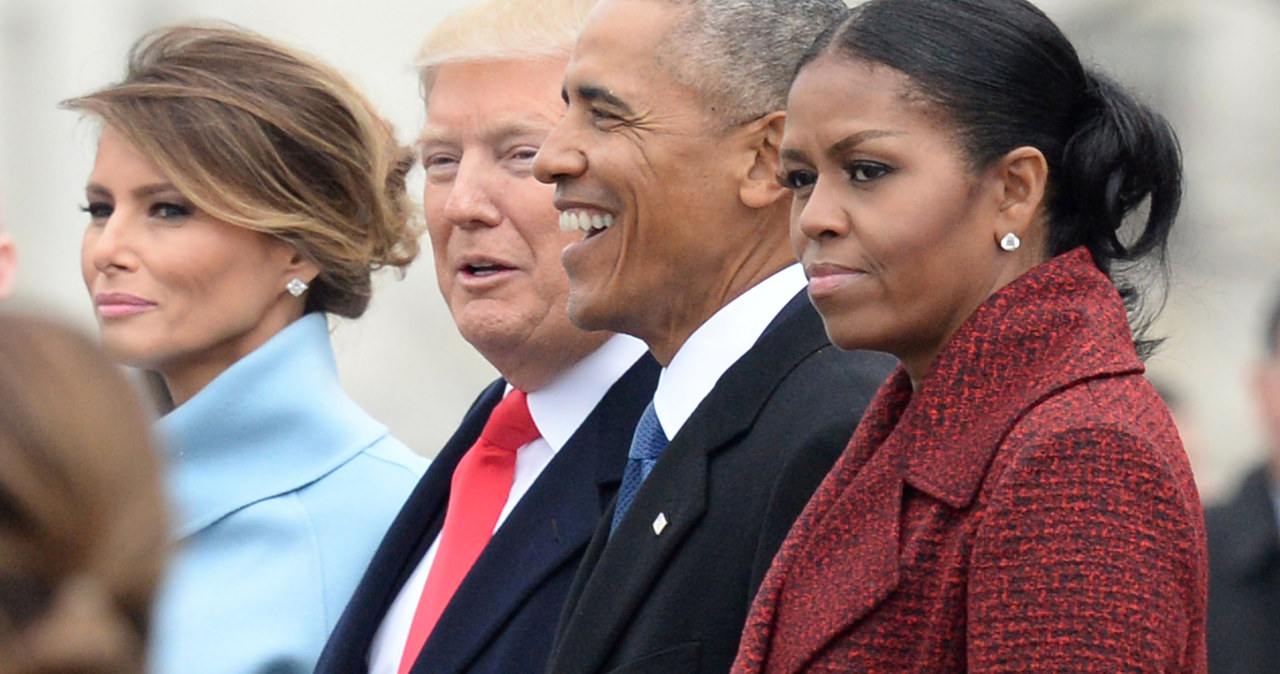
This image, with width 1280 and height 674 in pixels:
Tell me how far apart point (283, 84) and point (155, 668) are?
2.89m

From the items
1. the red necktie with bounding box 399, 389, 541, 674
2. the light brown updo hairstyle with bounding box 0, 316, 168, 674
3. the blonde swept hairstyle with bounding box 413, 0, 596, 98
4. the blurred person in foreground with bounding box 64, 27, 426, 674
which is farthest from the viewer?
the blurred person in foreground with bounding box 64, 27, 426, 674

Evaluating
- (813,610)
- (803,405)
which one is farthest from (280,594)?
(813,610)

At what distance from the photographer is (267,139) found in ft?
13.8

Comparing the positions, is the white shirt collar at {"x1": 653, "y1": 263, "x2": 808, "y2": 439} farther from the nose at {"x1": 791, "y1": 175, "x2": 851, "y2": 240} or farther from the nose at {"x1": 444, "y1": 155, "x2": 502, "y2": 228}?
the nose at {"x1": 444, "y1": 155, "x2": 502, "y2": 228}

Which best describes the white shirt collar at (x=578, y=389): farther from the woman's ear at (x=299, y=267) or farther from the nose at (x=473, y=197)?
the woman's ear at (x=299, y=267)

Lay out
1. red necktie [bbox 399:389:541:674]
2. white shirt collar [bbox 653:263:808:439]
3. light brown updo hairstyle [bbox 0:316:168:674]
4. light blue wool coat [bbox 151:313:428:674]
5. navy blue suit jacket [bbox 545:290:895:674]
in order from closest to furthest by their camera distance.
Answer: light brown updo hairstyle [bbox 0:316:168:674] → navy blue suit jacket [bbox 545:290:895:674] → white shirt collar [bbox 653:263:808:439] → red necktie [bbox 399:389:541:674] → light blue wool coat [bbox 151:313:428:674]

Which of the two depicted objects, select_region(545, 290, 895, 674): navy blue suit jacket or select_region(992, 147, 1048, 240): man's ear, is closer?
select_region(992, 147, 1048, 240): man's ear

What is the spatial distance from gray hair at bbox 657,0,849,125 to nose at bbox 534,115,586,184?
21 cm

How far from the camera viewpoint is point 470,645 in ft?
11.4

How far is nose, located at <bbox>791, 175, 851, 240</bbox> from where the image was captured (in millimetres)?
2613

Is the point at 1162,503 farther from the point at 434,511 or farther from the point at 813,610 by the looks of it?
the point at 434,511

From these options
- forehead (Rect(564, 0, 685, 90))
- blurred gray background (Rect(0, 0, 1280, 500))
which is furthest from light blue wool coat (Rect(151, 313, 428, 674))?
blurred gray background (Rect(0, 0, 1280, 500))

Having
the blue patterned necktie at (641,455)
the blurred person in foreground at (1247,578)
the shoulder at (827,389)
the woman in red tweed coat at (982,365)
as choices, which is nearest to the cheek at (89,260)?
the blue patterned necktie at (641,455)

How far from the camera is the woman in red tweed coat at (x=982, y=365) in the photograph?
2.23 m
